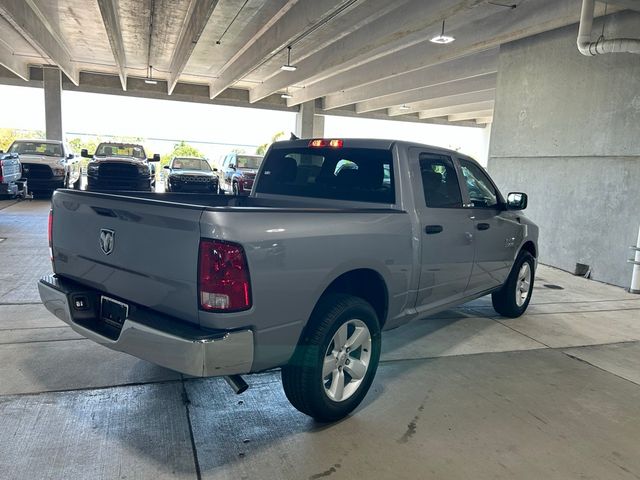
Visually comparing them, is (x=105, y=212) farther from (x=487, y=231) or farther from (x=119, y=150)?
(x=119, y=150)

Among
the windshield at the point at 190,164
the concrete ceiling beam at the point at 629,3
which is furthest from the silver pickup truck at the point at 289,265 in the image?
the windshield at the point at 190,164

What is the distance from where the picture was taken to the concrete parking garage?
2.89 meters

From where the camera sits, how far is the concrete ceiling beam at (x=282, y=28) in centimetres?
1024

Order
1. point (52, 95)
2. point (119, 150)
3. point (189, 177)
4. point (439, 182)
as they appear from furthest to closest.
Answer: point (52, 95), point (119, 150), point (189, 177), point (439, 182)

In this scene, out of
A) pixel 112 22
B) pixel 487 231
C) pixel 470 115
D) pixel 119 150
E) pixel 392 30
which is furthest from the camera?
pixel 470 115

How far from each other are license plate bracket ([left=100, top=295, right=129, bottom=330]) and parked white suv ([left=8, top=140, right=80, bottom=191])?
46.2ft

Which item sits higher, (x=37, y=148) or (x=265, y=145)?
(x=265, y=145)

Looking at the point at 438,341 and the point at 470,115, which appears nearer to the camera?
the point at 438,341

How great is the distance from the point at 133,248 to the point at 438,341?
3245 mm

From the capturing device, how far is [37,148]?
51.9 ft

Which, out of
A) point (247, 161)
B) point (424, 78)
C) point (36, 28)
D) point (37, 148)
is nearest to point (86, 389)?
point (36, 28)

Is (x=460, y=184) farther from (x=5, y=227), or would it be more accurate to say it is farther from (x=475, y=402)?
(x=5, y=227)

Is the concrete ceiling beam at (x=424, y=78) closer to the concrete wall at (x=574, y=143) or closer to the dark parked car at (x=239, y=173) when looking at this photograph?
the concrete wall at (x=574, y=143)

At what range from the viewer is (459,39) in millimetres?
12031
